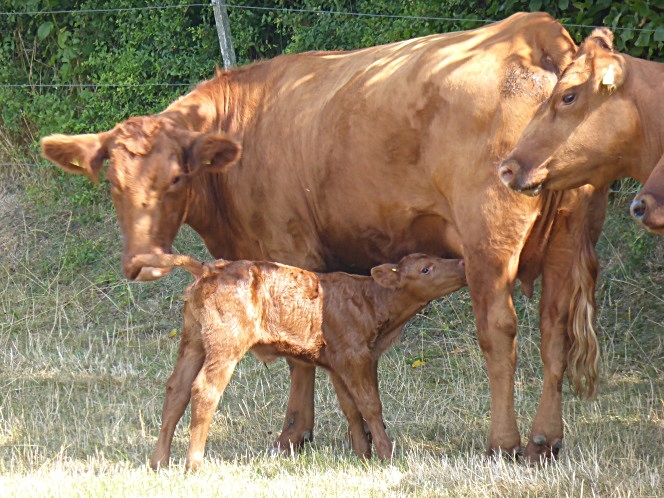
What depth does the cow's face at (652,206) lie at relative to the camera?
491 centimetres

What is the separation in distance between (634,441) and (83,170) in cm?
369

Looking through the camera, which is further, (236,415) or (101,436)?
(236,415)

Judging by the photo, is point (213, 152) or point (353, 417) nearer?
point (353, 417)

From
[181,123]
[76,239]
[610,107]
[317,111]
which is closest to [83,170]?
[181,123]

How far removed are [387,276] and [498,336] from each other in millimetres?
821

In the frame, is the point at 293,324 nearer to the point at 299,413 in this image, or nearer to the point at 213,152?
the point at 299,413

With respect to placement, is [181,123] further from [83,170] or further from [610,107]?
[610,107]

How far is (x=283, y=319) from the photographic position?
6281 mm

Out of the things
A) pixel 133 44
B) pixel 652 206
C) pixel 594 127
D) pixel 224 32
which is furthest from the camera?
pixel 133 44

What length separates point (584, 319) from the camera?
20.0ft

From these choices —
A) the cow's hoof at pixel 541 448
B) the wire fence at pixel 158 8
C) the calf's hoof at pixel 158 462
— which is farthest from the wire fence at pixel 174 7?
the calf's hoof at pixel 158 462

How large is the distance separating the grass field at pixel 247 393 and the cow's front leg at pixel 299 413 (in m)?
0.12

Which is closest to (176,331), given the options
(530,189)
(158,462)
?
(158,462)

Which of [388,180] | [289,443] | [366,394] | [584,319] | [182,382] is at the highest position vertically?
[388,180]
